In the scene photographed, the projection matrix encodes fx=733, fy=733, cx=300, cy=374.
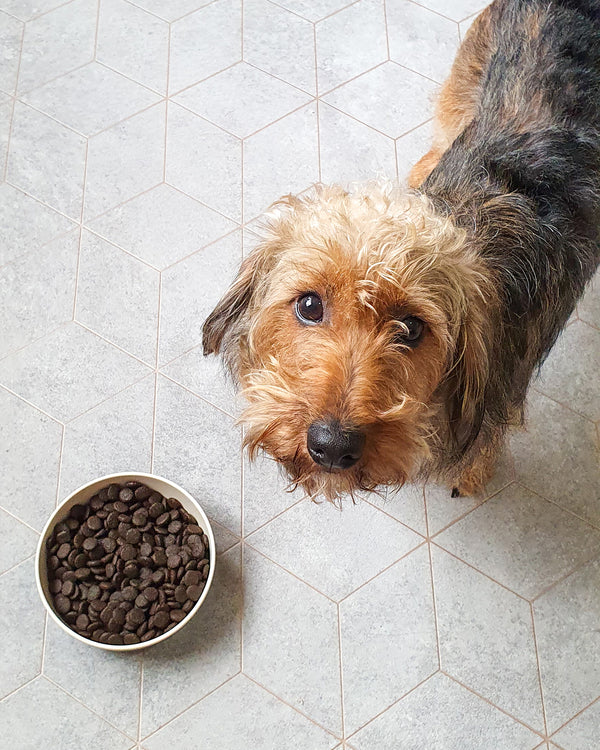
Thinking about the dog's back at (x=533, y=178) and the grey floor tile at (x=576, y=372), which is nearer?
the dog's back at (x=533, y=178)

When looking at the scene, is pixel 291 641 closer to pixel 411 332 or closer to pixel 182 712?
pixel 182 712

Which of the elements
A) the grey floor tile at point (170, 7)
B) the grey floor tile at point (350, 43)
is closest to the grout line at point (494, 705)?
the grey floor tile at point (350, 43)

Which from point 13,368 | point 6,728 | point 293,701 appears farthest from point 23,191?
point 293,701

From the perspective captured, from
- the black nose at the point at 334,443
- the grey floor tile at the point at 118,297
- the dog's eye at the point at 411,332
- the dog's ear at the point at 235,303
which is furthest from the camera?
the grey floor tile at the point at 118,297

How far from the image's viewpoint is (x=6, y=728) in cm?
248

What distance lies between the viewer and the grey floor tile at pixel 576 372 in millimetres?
3029

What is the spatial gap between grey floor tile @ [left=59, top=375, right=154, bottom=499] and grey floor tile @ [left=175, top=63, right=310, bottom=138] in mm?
1442

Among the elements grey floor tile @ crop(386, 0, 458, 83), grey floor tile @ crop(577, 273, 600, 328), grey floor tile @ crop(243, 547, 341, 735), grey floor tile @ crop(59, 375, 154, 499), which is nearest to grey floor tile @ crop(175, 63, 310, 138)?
grey floor tile @ crop(386, 0, 458, 83)

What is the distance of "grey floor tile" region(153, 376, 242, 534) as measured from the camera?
282cm

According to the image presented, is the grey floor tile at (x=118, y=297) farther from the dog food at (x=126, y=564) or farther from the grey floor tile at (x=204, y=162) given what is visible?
the dog food at (x=126, y=564)

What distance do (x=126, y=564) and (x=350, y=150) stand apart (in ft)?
7.05

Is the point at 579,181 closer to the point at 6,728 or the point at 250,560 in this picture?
the point at 250,560

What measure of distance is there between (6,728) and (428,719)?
143 centimetres

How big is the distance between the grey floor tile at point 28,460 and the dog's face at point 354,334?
1224mm
